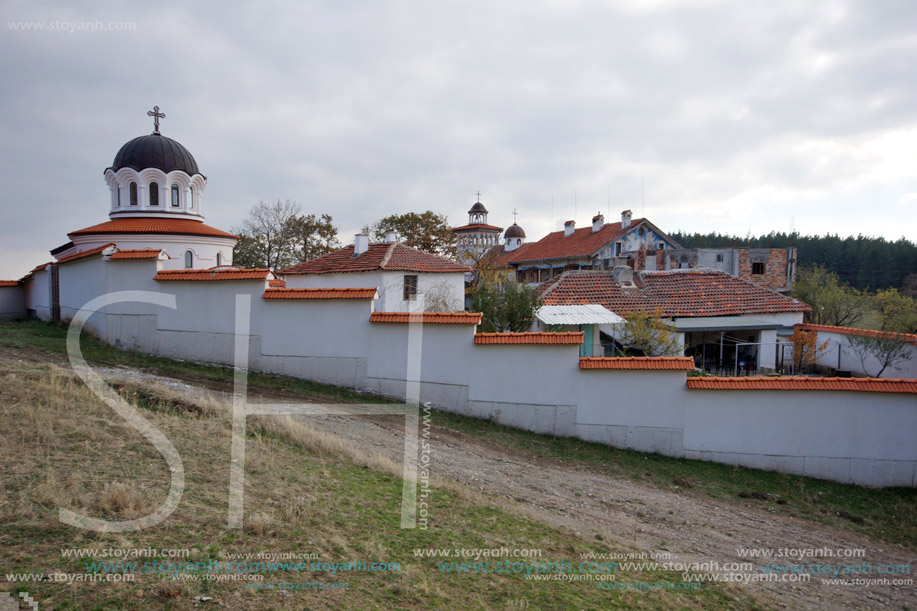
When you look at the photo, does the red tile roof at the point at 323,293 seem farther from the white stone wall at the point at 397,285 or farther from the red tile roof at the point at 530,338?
the white stone wall at the point at 397,285

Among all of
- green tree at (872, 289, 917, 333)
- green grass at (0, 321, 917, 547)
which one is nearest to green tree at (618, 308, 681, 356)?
green grass at (0, 321, 917, 547)

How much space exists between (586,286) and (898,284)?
6506cm

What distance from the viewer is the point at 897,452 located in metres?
10.9

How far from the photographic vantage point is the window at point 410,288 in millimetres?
25545

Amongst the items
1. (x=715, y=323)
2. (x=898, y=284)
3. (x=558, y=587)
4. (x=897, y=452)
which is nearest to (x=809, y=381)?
(x=897, y=452)

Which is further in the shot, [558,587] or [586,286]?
[586,286]

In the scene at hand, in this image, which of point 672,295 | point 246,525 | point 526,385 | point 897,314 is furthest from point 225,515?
point 897,314

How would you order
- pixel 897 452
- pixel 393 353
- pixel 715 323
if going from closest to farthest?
pixel 897 452 → pixel 393 353 → pixel 715 323

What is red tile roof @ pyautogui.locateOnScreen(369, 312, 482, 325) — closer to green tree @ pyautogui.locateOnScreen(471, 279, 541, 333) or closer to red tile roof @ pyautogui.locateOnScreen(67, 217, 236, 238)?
green tree @ pyautogui.locateOnScreen(471, 279, 541, 333)

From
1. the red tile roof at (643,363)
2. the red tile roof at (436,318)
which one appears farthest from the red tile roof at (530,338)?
the red tile roof at (643,363)

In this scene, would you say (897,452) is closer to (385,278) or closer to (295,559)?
(295,559)

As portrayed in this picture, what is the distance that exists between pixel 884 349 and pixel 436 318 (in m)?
14.1

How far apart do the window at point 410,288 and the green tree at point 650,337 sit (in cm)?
1039

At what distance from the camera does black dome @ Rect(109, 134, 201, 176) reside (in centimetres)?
2869
